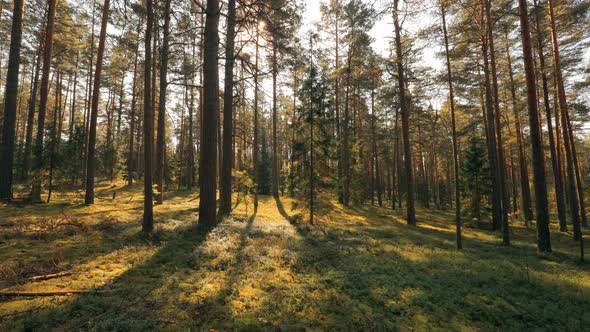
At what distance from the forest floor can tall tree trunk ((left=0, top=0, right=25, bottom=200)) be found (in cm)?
244

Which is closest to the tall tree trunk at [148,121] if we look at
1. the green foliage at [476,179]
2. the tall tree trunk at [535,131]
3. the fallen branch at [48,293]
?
the fallen branch at [48,293]

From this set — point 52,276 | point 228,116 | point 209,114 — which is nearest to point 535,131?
point 209,114

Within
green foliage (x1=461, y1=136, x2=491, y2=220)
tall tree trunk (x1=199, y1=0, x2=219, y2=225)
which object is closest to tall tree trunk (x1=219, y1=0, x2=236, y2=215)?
tall tree trunk (x1=199, y1=0, x2=219, y2=225)

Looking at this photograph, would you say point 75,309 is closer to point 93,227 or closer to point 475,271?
point 93,227

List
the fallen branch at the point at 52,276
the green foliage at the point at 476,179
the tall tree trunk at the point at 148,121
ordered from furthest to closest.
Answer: the green foliage at the point at 476,179, the tall tree trunk at the point at 148,121, the fallen branch at the point at 52,276

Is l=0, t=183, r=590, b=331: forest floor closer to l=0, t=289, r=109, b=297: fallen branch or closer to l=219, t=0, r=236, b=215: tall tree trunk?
l=0, t=289, r=109, b=297: fallen branch

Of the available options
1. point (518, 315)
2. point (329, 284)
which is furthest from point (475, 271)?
point (329, 284)

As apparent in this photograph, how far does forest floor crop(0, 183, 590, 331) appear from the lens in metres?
4.07

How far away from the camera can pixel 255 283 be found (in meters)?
5.78

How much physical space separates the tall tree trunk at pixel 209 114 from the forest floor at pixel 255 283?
1009mm

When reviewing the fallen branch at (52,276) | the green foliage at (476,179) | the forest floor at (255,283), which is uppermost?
the green foliage at (476,179)

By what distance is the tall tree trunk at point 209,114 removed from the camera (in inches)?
360

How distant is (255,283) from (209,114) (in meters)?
6.23

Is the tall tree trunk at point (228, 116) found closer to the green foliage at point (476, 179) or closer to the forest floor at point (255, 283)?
the forest floor at point (255, 283)
